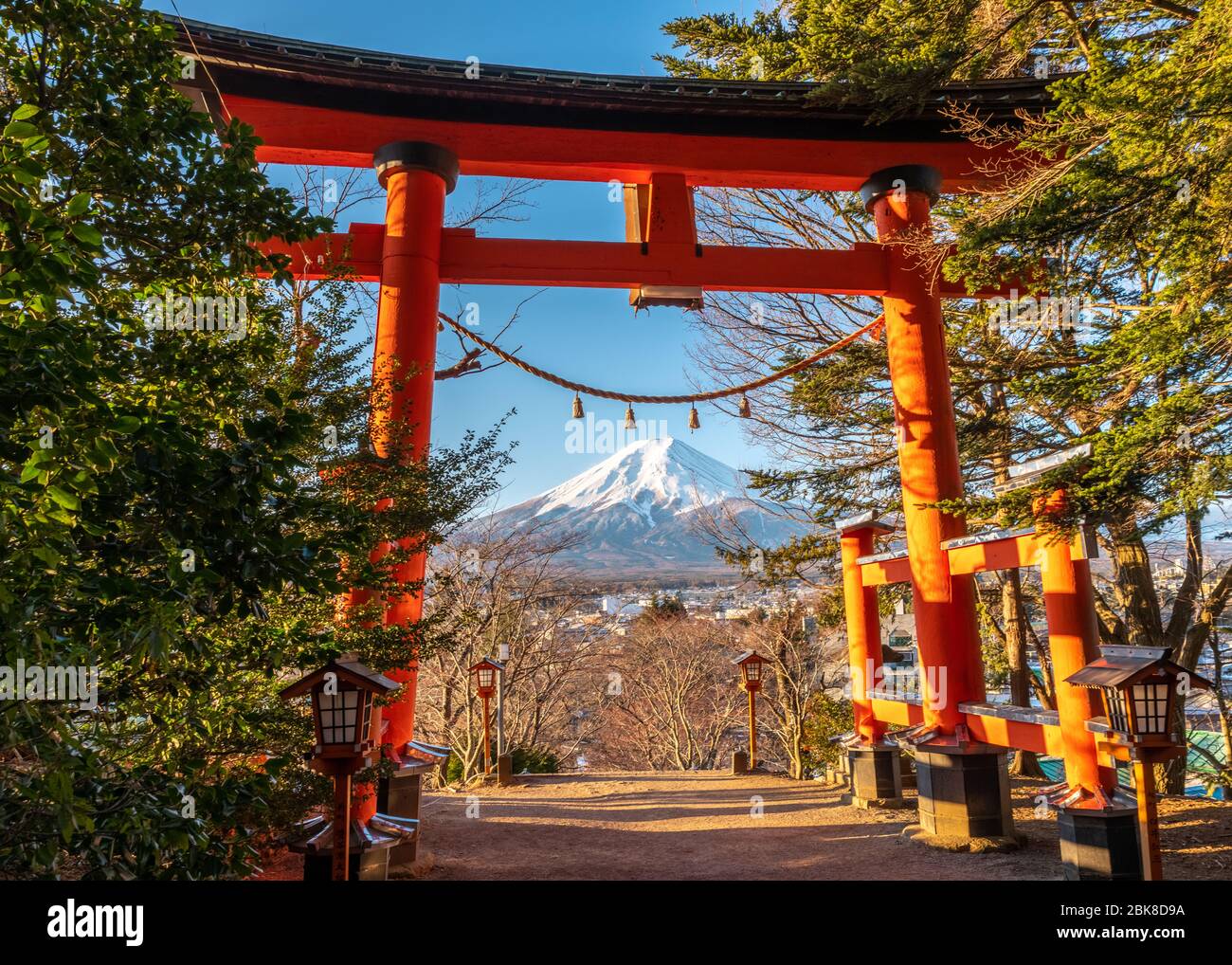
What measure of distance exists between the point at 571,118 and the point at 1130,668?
17.5ft

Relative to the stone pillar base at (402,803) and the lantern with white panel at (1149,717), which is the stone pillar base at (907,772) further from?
the stone pillar base at (402,803)

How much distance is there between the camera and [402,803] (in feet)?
16.9

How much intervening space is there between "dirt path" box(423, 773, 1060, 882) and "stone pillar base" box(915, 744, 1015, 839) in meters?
0.20

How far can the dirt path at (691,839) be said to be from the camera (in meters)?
5.23

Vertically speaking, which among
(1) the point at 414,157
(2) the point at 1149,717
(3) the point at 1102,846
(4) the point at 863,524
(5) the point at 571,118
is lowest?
(3) the point at 1102,846

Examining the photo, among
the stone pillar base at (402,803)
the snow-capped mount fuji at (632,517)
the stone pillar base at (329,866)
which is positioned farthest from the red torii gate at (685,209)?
the snow-capped mount fuji at (632,517)

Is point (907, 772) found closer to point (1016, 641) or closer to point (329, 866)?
point (1016, 641)

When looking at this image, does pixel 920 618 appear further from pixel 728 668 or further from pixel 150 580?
pixel 728 668

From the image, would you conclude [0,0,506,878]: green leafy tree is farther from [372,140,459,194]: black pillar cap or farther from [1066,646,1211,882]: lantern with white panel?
Answer: [1066,646,1211,882]: lantern with white panel

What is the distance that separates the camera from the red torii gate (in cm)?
546

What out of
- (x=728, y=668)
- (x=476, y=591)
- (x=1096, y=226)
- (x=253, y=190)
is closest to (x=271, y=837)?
(x=253, y=190)

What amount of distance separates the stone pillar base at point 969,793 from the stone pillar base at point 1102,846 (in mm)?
1069

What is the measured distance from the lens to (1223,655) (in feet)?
36.5

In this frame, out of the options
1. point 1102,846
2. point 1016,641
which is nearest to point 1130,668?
point 1102,846
